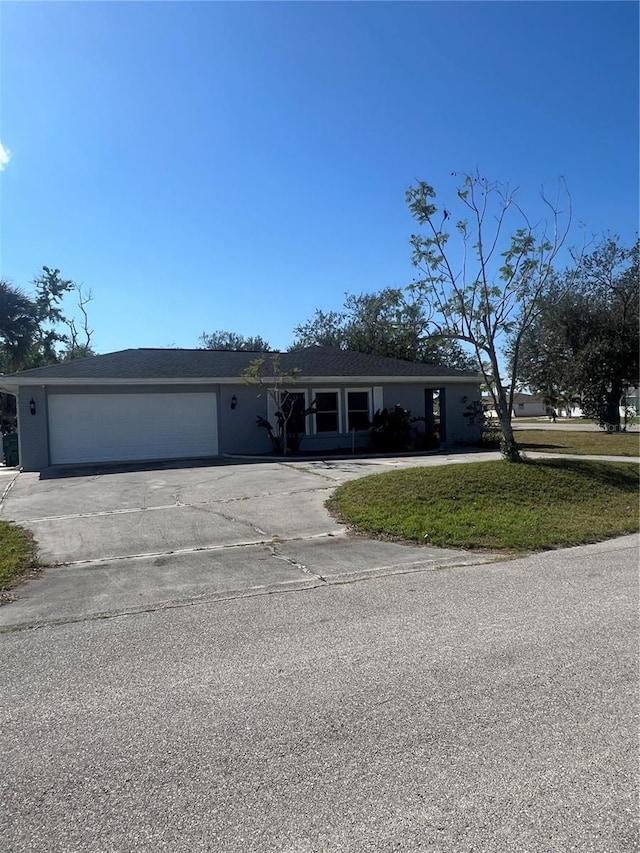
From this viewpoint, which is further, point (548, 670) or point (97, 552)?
point (97, 552)

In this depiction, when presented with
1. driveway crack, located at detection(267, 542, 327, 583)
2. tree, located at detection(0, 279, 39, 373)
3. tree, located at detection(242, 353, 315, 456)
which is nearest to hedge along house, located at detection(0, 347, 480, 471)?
tree, located at detection(242, 353, 315, 456)

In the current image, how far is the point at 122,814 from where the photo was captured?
243 cm

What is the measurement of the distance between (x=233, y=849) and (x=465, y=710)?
1.50 meters

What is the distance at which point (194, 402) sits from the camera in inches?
721

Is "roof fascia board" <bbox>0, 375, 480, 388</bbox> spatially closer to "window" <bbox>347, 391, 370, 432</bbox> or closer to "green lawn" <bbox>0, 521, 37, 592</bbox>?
"window" <bbox>347, 391, 370, 432</bbox>

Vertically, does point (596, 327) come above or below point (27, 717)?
above

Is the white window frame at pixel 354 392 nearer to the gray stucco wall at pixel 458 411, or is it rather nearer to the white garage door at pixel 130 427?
the gray stucco wall at pixel 458 411

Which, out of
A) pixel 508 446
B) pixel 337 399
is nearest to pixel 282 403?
pixel 337 399

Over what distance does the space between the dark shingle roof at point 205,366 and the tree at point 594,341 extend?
50.7 ft

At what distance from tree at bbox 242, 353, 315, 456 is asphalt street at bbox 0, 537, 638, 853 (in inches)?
534

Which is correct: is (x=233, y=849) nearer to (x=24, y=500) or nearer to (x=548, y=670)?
(x=548, y=670)

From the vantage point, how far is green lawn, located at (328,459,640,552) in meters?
7.75

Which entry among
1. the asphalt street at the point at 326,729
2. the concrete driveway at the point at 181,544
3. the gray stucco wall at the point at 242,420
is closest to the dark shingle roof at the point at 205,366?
the gray stucco wall at the point at 242,420

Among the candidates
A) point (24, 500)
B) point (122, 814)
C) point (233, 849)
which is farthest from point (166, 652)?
point (24, 500)
